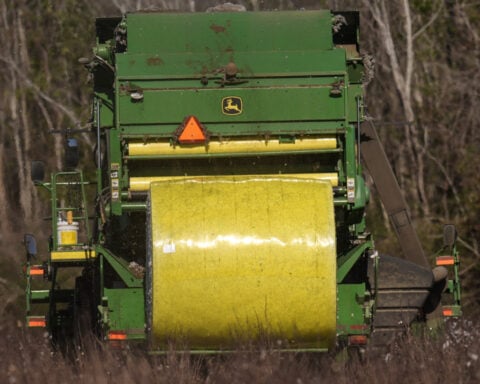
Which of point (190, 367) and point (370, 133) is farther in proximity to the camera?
point (370, 133)

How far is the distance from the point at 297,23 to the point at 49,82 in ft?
78.8

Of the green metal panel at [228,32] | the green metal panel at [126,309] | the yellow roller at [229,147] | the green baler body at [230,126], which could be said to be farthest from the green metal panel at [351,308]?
the green metal panel at [228,32]

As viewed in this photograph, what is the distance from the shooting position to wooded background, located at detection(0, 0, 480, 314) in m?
21.3

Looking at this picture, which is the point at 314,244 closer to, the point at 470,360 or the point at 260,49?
the point at 470,360

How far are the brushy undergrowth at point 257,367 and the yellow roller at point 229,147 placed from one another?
1645mm

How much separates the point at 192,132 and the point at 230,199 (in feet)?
4.55

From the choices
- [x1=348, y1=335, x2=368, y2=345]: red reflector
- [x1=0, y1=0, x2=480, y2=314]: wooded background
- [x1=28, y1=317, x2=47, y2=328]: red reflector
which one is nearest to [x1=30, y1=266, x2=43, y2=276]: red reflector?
[x1=28, y1=317, x2=47, y2=328]: red reflector

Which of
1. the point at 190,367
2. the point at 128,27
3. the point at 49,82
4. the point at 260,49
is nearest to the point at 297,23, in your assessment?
the point at 260,49

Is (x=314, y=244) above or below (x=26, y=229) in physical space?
above

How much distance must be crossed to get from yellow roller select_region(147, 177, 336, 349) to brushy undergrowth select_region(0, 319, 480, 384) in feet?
0.69

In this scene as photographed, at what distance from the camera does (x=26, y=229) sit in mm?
19516

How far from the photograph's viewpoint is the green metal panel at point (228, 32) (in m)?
11.6

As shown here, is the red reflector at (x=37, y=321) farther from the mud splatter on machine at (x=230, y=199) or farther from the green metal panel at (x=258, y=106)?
the green metal panel at (x=258, y=106)

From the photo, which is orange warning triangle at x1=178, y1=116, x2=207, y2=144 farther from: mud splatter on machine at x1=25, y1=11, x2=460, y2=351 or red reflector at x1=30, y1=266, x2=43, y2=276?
red reflector at x1=30, y1=266, x2=43, y2=276
